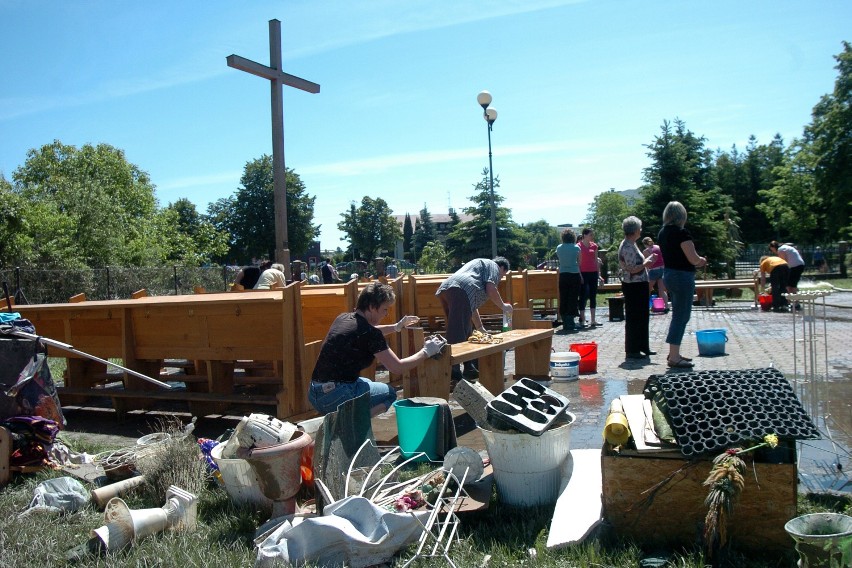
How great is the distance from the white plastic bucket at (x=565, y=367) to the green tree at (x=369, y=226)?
69.7m

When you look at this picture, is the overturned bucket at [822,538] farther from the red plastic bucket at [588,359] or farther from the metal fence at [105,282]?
the metal fence at [105,282]

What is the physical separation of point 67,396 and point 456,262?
30.8 metres

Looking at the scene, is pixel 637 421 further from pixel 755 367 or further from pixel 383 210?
pixel 383 210

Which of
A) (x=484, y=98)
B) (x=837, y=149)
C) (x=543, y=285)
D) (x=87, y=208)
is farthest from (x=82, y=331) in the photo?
(x=837, y=149)

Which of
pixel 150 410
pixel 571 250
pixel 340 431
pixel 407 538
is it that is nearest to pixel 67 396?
pixel 150 410

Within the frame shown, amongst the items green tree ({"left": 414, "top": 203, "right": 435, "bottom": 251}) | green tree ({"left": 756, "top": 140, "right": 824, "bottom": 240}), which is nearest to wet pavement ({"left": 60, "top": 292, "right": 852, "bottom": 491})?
green tree ({"left": 756, "top": 140, "right": 824, "bottom": 240})

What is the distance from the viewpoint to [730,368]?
7.87m

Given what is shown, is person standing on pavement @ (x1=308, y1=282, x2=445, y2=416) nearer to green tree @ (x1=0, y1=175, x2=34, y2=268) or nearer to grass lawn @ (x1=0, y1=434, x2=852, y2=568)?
grass lawn @ (x1=0, y1=434, x2=852, y2=568)

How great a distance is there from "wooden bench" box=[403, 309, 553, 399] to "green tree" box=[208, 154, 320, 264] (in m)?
51.4

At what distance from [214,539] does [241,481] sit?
0.48 metres

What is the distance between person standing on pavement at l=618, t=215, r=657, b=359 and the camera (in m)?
8.98

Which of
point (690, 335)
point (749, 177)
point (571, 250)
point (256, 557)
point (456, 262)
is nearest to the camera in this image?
point (256, 557)

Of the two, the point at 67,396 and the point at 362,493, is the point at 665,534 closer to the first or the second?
the point at 362,493

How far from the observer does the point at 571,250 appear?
12.8 metres
